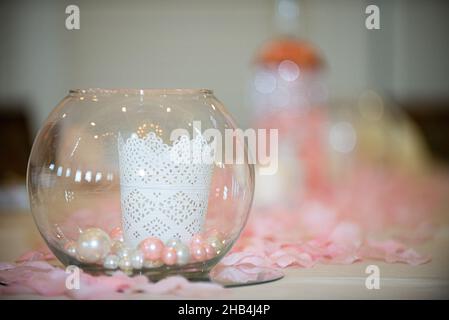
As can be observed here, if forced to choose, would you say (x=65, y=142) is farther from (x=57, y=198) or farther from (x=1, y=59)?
(x=1, y=59)

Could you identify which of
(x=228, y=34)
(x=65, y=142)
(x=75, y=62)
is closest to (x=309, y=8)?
(x=228, y=34)

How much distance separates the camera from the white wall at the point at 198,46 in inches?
140

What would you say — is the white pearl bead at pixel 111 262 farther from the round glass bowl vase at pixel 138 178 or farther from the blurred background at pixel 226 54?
the blurred background at pixel 226 54

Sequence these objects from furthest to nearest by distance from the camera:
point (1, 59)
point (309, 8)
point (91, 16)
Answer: point (309, 8) < point (91, 16) < point (1, 59)

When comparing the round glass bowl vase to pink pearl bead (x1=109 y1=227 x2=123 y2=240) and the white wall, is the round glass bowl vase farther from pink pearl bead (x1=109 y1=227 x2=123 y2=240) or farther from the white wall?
the white wall

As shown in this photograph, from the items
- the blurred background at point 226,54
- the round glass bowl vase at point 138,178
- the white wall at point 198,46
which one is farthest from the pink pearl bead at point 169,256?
the white wall at point 198,46

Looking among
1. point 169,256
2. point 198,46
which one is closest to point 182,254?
point 169,256

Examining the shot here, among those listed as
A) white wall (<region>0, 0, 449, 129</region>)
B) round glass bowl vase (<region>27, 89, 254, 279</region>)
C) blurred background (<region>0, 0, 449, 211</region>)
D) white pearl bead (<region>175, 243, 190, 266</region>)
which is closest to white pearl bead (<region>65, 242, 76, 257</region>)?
round glass bowl vase (<region>27, 89, 254, 279</region>)

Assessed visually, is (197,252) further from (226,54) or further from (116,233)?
(226,54)

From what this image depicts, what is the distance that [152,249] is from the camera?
653 millimetres

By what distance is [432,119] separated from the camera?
4.09m

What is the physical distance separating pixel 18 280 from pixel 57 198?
9cm

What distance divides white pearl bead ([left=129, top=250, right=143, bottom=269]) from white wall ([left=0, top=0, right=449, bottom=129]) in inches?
115
